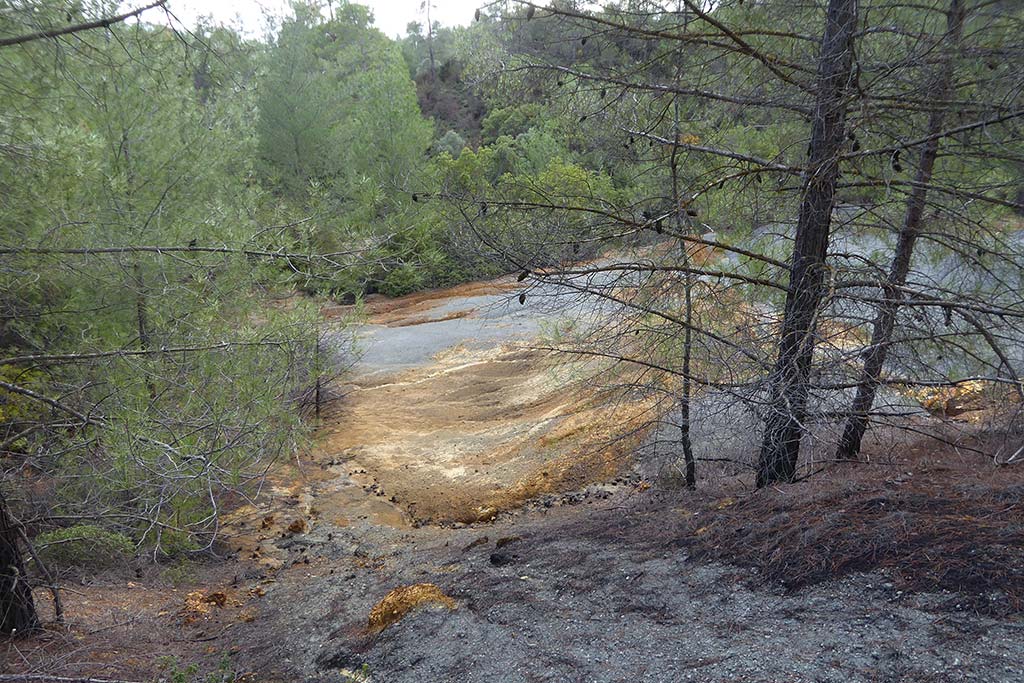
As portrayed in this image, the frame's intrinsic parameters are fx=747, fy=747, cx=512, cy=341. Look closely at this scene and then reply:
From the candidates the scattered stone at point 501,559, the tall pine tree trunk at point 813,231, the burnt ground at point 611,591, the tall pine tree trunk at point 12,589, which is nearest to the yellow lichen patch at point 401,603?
the burnt ground at point 611,591

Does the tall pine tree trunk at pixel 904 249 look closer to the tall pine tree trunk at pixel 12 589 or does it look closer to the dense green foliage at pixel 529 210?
the dense green foliage at pixel 529 210

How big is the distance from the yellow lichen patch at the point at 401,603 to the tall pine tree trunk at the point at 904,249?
2.83 m

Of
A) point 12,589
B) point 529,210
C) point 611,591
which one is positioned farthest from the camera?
point 529,210

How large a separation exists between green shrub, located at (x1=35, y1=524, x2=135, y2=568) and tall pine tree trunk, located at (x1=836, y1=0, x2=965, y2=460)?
5.49 m

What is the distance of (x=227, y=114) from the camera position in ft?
38.1

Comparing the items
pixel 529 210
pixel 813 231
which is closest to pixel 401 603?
pixel 529 210

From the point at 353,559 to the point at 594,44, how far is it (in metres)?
5.45

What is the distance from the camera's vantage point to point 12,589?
4.65 metres

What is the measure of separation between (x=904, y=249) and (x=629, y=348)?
9.39 feet

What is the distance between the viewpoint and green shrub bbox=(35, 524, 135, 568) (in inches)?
233

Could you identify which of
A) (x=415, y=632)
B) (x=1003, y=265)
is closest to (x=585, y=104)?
(x=1003, y=265)

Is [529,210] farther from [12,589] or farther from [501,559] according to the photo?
[12,589]

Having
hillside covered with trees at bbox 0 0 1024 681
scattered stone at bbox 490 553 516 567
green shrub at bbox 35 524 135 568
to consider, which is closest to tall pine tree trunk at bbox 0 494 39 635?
hillside covered with trees at bbox 0 0 1024 681

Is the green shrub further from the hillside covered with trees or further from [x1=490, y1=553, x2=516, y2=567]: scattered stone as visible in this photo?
[x1=490, y1=553, x2=516, y2=567]: scattered stone
